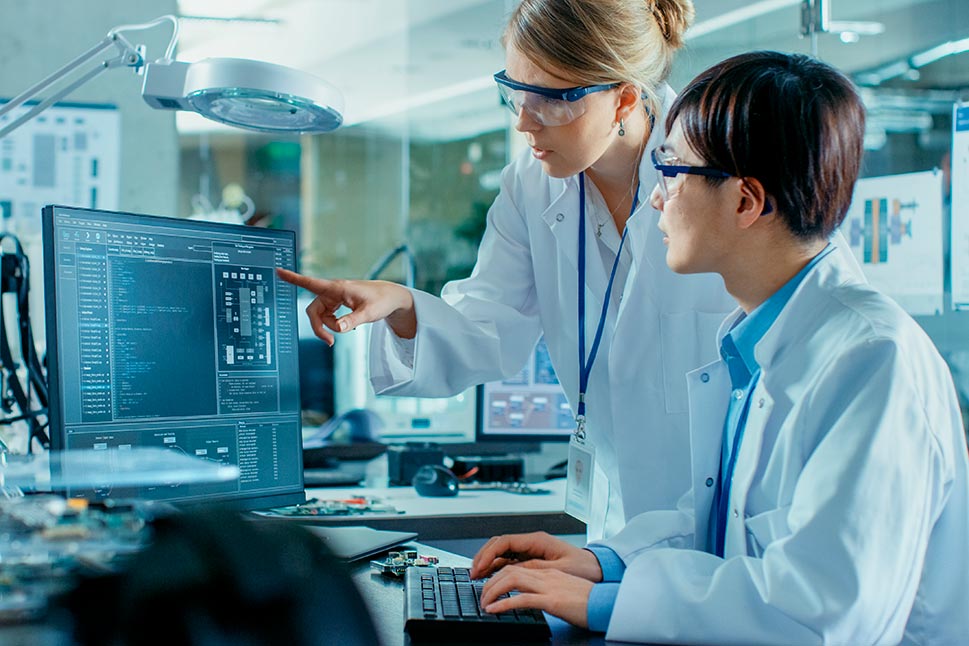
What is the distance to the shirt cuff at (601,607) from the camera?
98cm

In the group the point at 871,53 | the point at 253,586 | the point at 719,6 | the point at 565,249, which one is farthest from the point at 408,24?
the point at 253,586

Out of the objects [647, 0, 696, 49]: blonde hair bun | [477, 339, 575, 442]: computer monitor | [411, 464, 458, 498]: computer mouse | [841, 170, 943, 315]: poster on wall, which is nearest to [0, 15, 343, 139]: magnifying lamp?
[647, 0, 696, 49]: blonde hair bun

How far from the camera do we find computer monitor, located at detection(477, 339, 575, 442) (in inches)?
93.4

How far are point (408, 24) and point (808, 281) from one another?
17.7 feet

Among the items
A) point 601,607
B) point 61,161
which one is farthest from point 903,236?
point 61,161

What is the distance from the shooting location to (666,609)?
95cm

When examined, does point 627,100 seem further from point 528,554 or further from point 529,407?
point 529,407

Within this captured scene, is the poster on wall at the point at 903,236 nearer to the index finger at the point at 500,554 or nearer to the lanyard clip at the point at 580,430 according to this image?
the lanyard clip at the point at 580,430

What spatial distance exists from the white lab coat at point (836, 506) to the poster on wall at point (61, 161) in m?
2.43

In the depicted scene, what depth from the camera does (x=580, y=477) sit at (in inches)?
61.1

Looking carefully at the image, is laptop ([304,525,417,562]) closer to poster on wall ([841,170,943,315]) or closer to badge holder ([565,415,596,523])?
badge holder ([565,415,596,523])

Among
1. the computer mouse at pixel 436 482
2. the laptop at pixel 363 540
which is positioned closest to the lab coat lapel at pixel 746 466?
the laptop at pixel 363 540

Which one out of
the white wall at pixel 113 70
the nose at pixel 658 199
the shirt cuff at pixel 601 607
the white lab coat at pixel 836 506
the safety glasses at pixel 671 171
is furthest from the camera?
the white wall at pixel 113 70

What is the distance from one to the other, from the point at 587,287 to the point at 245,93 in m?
0.61
